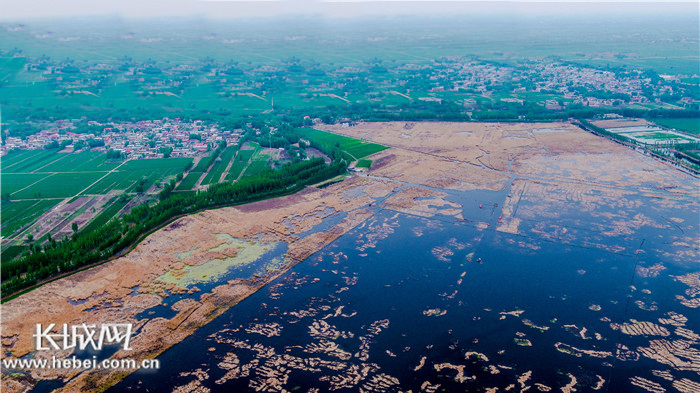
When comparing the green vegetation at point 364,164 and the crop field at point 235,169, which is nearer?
the crop field at point 235,169

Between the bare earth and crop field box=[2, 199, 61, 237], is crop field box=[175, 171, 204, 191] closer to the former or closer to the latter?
the bare earth

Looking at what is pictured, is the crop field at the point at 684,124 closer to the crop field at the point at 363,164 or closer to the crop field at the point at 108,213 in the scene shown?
the crop field at the point at 363,164

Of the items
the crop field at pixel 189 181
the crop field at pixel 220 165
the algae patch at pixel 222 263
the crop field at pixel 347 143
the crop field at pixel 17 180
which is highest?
the crop field at pixel 347 143

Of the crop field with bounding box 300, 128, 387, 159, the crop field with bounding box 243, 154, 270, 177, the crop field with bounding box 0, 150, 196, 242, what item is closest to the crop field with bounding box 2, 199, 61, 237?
the crop field with bounding box 0, 150, 196, 242

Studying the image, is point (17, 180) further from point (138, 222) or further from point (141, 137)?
point (138, 222)

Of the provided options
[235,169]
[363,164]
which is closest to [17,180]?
[235,169]

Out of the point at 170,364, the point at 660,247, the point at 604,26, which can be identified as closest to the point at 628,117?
the point at 660,247

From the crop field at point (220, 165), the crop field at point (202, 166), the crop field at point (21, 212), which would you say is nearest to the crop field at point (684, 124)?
the crop field at point (220, 165)
